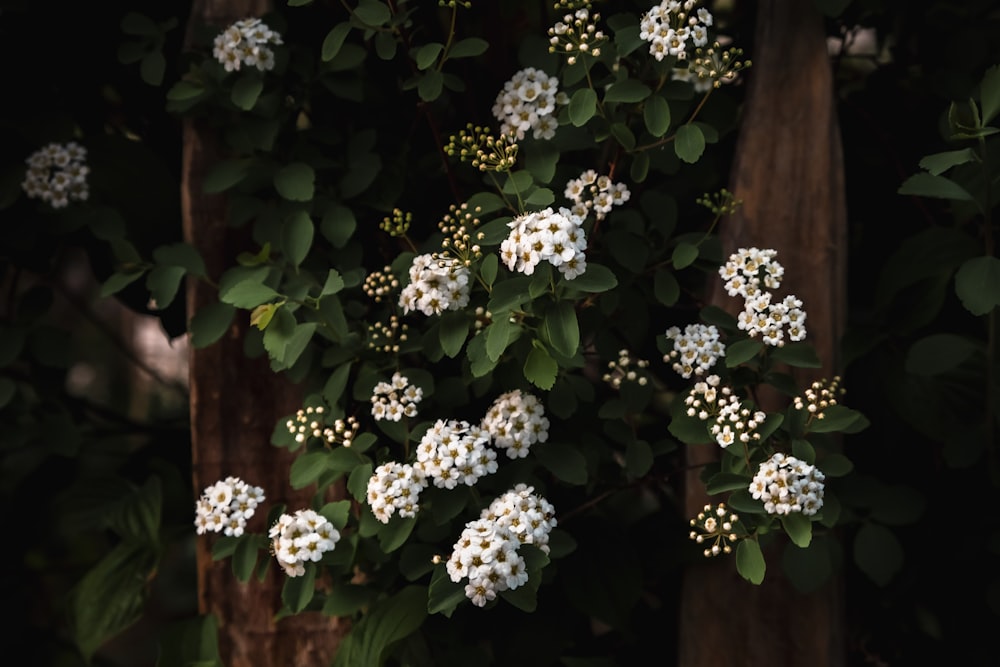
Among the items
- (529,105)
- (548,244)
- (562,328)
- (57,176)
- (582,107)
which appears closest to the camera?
(548,244)

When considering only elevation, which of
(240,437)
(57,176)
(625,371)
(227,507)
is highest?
(57,176)

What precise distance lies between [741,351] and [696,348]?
8 cm

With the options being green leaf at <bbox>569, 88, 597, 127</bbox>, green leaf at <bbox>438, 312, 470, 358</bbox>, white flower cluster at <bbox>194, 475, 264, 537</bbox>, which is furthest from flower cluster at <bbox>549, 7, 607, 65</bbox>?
white flower cluster at <bbox>194, 475, 264, 537</bbox>

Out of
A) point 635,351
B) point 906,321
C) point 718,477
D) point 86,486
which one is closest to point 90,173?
point 86,486

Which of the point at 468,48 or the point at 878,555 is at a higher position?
the point at 468,48

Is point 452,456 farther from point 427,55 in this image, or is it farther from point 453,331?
point 427,55

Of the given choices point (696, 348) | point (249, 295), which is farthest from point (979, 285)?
point (249, 295)

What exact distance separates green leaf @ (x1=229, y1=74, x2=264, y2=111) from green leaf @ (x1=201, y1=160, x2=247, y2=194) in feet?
0.39

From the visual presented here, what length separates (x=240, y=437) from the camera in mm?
2117

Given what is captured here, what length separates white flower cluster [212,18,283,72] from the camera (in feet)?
6.17

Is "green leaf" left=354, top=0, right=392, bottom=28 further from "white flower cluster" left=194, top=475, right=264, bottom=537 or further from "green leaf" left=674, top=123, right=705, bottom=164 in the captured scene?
"white flower cluster" left=194, top=475, right=264, bottom=537

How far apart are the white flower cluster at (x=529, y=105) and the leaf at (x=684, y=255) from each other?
0.96 ft

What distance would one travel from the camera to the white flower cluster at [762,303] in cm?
164

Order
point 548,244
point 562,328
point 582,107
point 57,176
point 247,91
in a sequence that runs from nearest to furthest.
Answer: point 548,244, point 562,328, point 582,107, point 247,91, point 57,176
